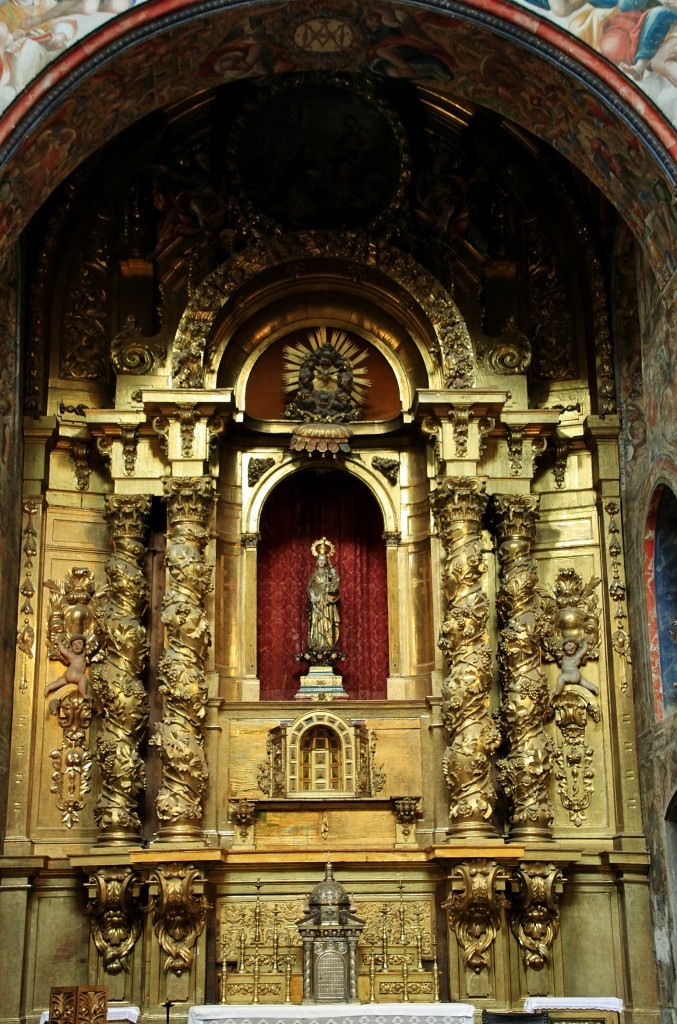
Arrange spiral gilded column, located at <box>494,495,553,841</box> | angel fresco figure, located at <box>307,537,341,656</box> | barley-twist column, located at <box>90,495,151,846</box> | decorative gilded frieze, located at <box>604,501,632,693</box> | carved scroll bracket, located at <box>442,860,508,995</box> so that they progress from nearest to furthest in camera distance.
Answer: carved scroll bracket, located at <box>442,860,508,995</box> < barley-twist column, located at <box>90,495,151,846</box> < spiral gilded column, located at <box>494,495,553,841</box> < decorative gilded frieze, located at <box>604,501,632,693</box> < angel fresco figure, located at <box>307,537,341,656</box>

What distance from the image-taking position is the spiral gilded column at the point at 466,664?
15539mm

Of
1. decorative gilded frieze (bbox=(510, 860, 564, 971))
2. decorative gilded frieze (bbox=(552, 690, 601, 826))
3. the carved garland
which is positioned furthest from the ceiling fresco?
decorative gilded frieze (bbox=(510, 860, 564, 971))

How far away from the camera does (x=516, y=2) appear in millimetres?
13570

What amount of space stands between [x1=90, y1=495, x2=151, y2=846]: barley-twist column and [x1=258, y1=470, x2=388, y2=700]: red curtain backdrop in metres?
1.91

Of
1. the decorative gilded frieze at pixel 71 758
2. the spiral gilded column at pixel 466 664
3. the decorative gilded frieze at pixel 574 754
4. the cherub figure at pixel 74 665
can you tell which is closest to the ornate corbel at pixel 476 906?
the spiral gilded column at pixel 466 664

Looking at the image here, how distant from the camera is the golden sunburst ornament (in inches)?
698

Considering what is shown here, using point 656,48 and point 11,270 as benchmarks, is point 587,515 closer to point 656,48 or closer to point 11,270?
point 656,48

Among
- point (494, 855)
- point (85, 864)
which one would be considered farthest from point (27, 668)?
point (494, 855)

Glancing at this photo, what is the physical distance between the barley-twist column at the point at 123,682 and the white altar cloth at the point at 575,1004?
444 centimetres

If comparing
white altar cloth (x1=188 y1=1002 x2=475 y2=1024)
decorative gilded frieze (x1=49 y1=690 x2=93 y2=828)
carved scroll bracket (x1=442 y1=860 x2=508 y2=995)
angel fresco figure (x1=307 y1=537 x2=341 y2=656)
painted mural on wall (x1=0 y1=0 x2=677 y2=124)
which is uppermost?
painted mural on wall (x1=0 y1=0 x2=677 y2=124)

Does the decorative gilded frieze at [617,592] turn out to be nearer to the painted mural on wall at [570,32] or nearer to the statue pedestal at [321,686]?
the statue pedestal at [321,686]

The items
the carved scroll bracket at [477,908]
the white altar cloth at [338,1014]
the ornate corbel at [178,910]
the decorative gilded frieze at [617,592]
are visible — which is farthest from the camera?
the decorative gilded frieze at [617,592]

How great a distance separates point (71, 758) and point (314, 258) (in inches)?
257

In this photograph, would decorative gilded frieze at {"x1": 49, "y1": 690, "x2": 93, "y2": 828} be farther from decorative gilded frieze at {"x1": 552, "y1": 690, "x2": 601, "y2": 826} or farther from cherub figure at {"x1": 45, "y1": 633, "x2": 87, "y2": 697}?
decorative gilded frieze at {"x1": 552, "y1": 690, "x2": 601, "y2": 826}
